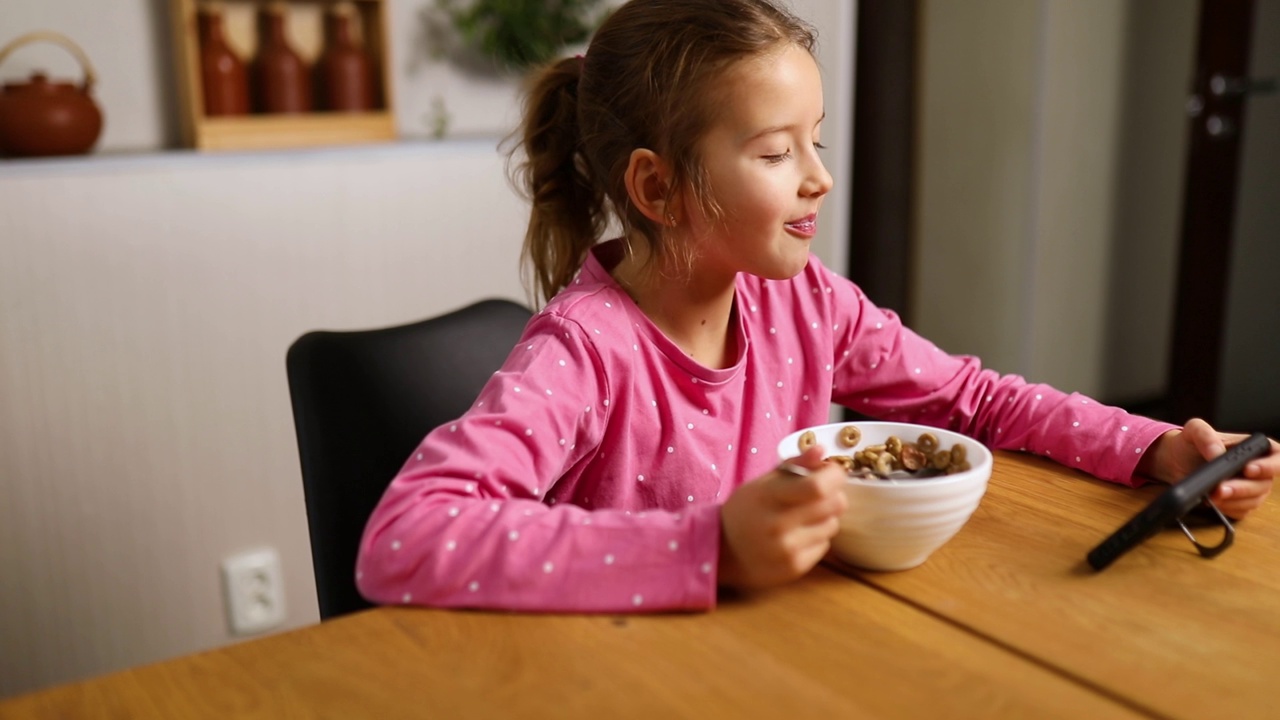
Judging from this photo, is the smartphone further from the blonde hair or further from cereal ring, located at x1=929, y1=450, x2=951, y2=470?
the blonde hair

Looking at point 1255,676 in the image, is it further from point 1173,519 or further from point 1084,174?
point 1084,174

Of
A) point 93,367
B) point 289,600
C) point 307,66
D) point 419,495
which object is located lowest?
point 289,600

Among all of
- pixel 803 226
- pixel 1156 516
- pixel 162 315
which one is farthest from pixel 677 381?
pixel 162 315

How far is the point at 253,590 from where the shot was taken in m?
2.10

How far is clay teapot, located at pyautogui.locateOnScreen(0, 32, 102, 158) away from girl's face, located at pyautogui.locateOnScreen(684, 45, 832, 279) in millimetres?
1217

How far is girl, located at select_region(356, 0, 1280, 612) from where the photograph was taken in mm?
838

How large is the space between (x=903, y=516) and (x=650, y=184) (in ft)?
1.61

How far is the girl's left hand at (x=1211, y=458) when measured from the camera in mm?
992

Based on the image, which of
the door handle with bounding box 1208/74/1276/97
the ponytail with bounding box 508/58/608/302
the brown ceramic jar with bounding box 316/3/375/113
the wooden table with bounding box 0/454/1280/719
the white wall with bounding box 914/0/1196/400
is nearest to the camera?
the wooden table with bounding box 0/454/1280/719

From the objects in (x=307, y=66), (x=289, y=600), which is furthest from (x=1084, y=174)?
(x=289, y=600)

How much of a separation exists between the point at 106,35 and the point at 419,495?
156cm

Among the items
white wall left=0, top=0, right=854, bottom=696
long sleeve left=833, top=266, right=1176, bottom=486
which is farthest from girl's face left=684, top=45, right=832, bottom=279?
white wall left=0, top=0, right=854, bottom=696

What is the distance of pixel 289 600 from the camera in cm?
216

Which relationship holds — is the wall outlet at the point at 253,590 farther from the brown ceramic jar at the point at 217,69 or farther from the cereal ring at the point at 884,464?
the cereal ring at the point at 884,464
